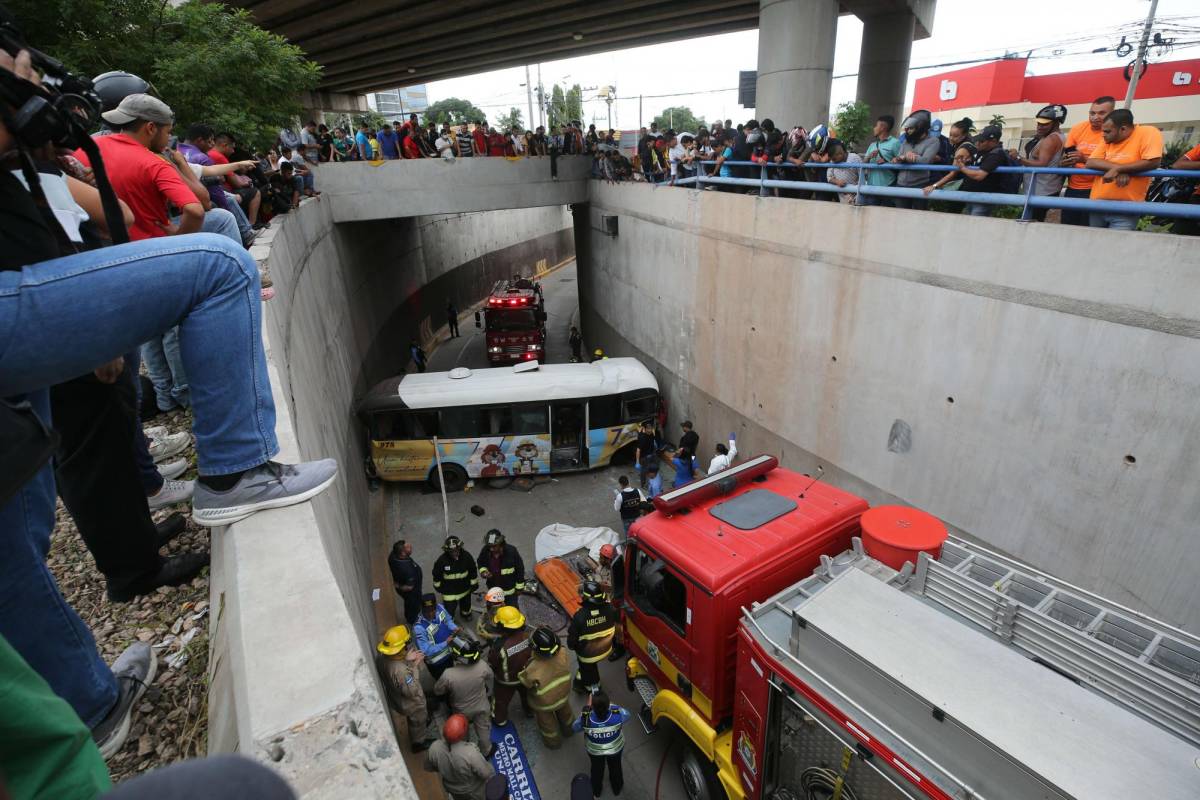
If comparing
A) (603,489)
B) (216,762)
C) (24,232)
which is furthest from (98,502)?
(603,489)

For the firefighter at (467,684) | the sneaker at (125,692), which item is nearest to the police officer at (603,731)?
the firefighter at (467,684)

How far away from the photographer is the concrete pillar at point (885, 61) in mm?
19375

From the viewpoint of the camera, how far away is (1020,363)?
21.9 ft

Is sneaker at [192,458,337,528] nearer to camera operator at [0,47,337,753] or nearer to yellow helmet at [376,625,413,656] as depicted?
camera operator at [0,47,337,753]

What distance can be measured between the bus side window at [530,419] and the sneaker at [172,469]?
9.46 metres

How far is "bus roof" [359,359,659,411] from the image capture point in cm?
1284

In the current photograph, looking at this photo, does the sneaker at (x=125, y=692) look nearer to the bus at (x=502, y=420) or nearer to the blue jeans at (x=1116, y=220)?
the blue jeans at (x=1116, y=220)

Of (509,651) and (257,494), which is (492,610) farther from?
(257,494)

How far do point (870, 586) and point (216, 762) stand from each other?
14.7ft

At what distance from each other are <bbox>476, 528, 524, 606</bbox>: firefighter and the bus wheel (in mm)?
4753

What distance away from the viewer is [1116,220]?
6.13 meters

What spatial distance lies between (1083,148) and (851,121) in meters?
6.14

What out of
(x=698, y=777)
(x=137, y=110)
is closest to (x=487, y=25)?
(x=137, y=110)

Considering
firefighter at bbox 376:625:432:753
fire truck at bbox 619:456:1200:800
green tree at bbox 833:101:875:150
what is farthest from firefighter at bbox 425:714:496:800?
green tree at bbox 833:101:875:150
